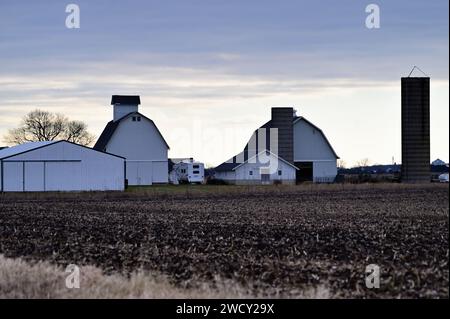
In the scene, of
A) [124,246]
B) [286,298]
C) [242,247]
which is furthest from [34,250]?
[286,298]

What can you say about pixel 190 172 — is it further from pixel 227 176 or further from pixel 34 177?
pixel 34 177

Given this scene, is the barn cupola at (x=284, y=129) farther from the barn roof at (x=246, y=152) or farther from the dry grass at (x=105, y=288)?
the dry grass at (x=105, y=288)

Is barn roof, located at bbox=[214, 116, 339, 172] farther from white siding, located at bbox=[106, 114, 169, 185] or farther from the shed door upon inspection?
the shed door

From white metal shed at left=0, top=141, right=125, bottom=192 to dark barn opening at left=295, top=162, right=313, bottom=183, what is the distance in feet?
64.6

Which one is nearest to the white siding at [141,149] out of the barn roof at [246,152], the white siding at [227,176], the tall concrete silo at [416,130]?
the white siding at [227,176]

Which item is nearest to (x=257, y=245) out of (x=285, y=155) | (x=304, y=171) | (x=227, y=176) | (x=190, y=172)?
(x=285, y=155)

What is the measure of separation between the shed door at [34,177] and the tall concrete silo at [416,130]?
85.6 feet

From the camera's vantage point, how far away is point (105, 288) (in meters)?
12.2

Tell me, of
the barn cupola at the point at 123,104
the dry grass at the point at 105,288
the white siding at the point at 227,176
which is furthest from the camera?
the barn cupola at the point at 123,104

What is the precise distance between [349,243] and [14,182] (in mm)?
38540

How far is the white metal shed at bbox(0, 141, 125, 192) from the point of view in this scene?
53.1 m

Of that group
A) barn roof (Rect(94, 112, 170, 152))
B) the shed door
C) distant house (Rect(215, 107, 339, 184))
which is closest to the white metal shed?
the shed door

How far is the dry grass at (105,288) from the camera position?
11672 millimetres
